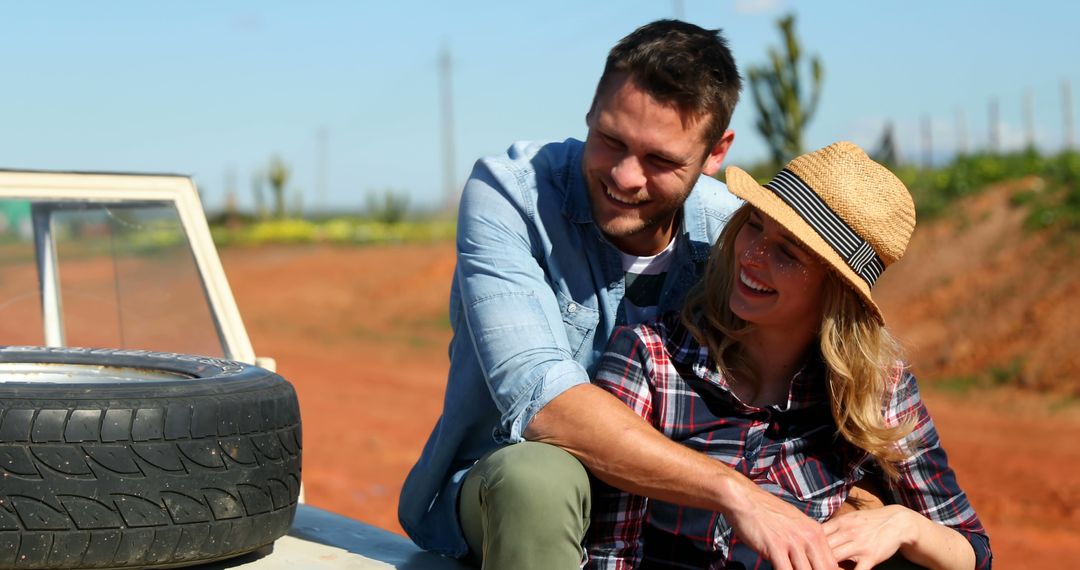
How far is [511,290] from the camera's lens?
2775 millimetres

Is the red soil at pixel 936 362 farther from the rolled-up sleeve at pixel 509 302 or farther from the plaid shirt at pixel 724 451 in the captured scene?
the rolled-up sleeve at pixel 509 302

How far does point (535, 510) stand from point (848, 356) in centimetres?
80

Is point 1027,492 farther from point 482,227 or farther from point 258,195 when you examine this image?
point 258,195

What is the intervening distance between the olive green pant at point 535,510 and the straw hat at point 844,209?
722mm

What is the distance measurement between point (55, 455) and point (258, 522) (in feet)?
1.53

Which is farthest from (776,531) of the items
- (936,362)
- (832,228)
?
(936,362)

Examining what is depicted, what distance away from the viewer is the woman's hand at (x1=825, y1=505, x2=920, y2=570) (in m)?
2.54

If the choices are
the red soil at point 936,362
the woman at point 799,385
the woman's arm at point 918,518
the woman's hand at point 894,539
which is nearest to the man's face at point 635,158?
the woman at point 799,385

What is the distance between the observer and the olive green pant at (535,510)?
93.0 inches

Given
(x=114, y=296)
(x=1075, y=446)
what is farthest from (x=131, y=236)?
(x=1075, y=446)

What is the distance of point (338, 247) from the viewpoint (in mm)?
27297

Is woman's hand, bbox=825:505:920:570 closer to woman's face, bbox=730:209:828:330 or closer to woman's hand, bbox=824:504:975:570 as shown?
woman's hand, bbox=824:504:975:570

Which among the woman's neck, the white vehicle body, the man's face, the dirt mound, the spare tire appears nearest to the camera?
the spare tire

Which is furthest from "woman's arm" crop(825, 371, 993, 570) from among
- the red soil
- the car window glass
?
the red soil
